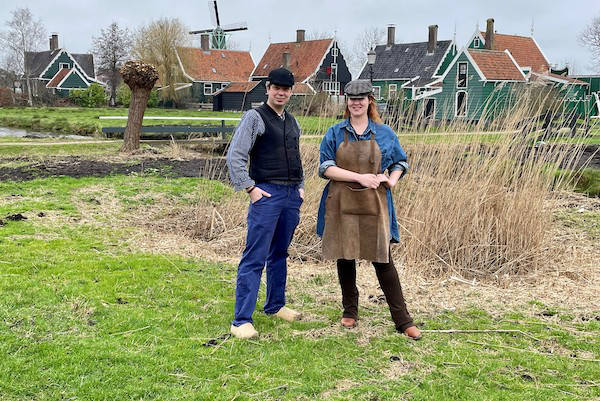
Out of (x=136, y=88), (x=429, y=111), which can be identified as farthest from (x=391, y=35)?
(x=429, y=111)

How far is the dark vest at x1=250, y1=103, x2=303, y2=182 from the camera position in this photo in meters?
3.96

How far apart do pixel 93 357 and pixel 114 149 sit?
12.6 meters

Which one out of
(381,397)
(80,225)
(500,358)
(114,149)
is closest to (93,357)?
(381,397)

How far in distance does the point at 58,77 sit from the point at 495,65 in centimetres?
4325

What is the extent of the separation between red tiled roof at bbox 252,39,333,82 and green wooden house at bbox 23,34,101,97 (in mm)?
18738

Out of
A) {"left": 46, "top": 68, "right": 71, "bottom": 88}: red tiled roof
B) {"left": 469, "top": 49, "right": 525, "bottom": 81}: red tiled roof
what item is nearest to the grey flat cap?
{"left": 469, "top": 49, "right": 525, "bottom": 81}: red tiled roof

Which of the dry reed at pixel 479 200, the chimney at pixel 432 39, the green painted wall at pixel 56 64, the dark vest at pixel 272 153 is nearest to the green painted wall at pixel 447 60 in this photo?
the chimney at pixel 432 39

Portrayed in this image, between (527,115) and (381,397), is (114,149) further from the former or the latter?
(381,397)

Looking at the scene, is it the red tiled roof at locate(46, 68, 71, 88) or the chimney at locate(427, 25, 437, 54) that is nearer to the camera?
the chimney at locate(427, 25, 437, 54)

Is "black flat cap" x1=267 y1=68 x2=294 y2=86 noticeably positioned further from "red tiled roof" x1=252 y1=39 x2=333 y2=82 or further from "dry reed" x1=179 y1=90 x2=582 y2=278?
"red tiled roof" x1=252 y1=39 x2=333 y2=82

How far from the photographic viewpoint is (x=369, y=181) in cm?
378

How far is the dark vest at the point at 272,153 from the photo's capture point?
3.96m

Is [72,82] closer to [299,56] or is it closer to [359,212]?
[299,56]

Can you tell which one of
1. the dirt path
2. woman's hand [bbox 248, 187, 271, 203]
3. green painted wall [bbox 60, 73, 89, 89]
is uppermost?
green painted wall [bbox 60, 73, 89, 89]
